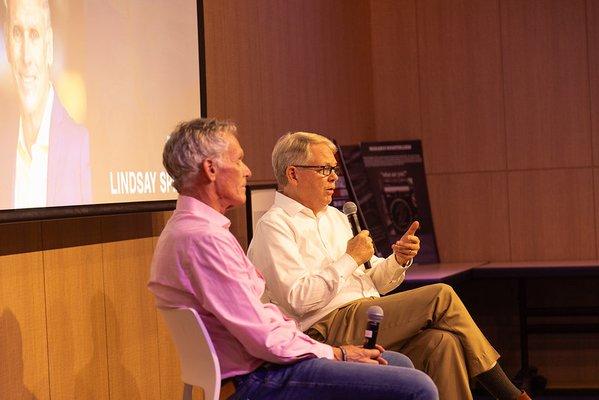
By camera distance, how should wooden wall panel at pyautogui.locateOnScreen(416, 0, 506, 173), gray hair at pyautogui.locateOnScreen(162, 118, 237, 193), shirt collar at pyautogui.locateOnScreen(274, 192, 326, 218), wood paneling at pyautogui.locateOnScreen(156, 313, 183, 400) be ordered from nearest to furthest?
gray hair at pyautogui.locateOnScreen(162, 118, 237, 193)
shirt collar at pyautogui.locateOnScreen(274, 192, 326, 218)
wood paneling at pyautogui.locateOnScreen(156, 313, 183, 400)
wooden wall panel at pyautogui.locateOnScreen(416, 0, 506, 173)

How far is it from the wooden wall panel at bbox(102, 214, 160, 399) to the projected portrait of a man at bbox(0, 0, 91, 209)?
0.37 meters

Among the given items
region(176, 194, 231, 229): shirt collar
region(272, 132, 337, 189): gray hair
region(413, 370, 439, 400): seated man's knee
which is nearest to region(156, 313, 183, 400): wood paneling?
region(272, 132, 337, 189): gray hair

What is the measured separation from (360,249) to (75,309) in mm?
1070

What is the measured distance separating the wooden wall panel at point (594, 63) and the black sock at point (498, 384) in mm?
3181

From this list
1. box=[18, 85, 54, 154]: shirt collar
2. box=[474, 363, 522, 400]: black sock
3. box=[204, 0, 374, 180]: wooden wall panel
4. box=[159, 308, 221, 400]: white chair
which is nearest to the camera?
box=[159, 308, 221, 400]: white chair

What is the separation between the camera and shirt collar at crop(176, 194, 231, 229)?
2741 mm

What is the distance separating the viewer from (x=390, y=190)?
605cm

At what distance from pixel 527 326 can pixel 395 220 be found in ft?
3.56

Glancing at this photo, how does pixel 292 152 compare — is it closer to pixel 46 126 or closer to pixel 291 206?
pixel 291 206

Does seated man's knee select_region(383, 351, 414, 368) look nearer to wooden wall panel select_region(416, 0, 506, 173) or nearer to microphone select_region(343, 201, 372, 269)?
microphone select_region(343, 201, 372, 269)

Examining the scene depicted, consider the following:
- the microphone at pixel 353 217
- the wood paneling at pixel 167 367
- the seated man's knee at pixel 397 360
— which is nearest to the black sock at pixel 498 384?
the seated man's knee at pixel 397 360

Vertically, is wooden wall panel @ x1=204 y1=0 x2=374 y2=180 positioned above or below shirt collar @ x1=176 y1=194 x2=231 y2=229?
above

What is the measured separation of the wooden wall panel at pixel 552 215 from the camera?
20.9 ft

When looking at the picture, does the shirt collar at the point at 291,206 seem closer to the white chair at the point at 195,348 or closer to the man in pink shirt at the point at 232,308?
the man in pink shirt at the point at 232,308
